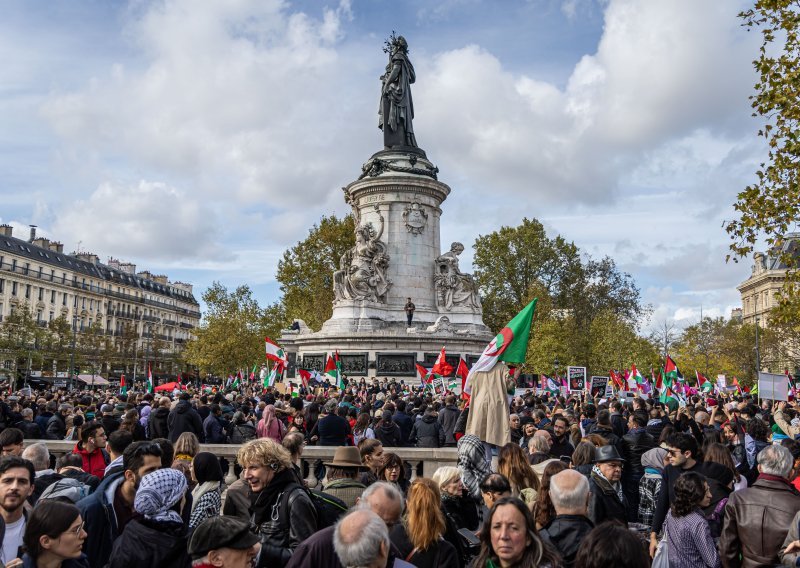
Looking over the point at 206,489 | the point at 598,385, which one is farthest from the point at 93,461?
the point at 598,385

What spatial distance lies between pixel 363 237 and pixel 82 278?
59.3m

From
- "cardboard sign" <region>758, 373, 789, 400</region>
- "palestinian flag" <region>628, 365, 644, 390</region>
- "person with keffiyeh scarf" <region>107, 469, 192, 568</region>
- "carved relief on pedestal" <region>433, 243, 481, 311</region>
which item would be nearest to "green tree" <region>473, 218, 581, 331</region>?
"carved relief on pedestal" <region>433, 243, 481, 311</region>

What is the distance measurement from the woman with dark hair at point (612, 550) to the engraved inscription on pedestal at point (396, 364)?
97.0 ft

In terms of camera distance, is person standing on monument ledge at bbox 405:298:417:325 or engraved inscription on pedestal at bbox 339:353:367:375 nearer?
engraved inscription on pedestal at bbox 339:353:367:375

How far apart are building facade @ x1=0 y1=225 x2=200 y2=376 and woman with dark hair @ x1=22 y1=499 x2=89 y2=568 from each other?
6817 cm

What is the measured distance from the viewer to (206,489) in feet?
19.0

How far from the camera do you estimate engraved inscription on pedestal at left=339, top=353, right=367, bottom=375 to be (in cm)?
3350

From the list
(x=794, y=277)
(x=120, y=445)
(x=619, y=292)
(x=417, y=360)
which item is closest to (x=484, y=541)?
(x=120, y=445)

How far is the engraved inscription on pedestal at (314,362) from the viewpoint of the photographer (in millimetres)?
34219

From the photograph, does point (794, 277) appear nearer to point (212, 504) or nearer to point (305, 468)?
point (305, 468)

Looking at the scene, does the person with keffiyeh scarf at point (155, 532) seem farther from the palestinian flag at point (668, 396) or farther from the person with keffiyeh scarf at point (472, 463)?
the palestinian flag at point (668, 396)

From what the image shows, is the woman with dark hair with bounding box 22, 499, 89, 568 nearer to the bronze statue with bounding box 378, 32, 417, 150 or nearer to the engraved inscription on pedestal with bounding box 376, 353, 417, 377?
the engraved inscription on pedestal with bounding box 376, 353, 417, 377

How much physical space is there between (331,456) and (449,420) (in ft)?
10.9

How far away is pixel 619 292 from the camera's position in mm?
65875
